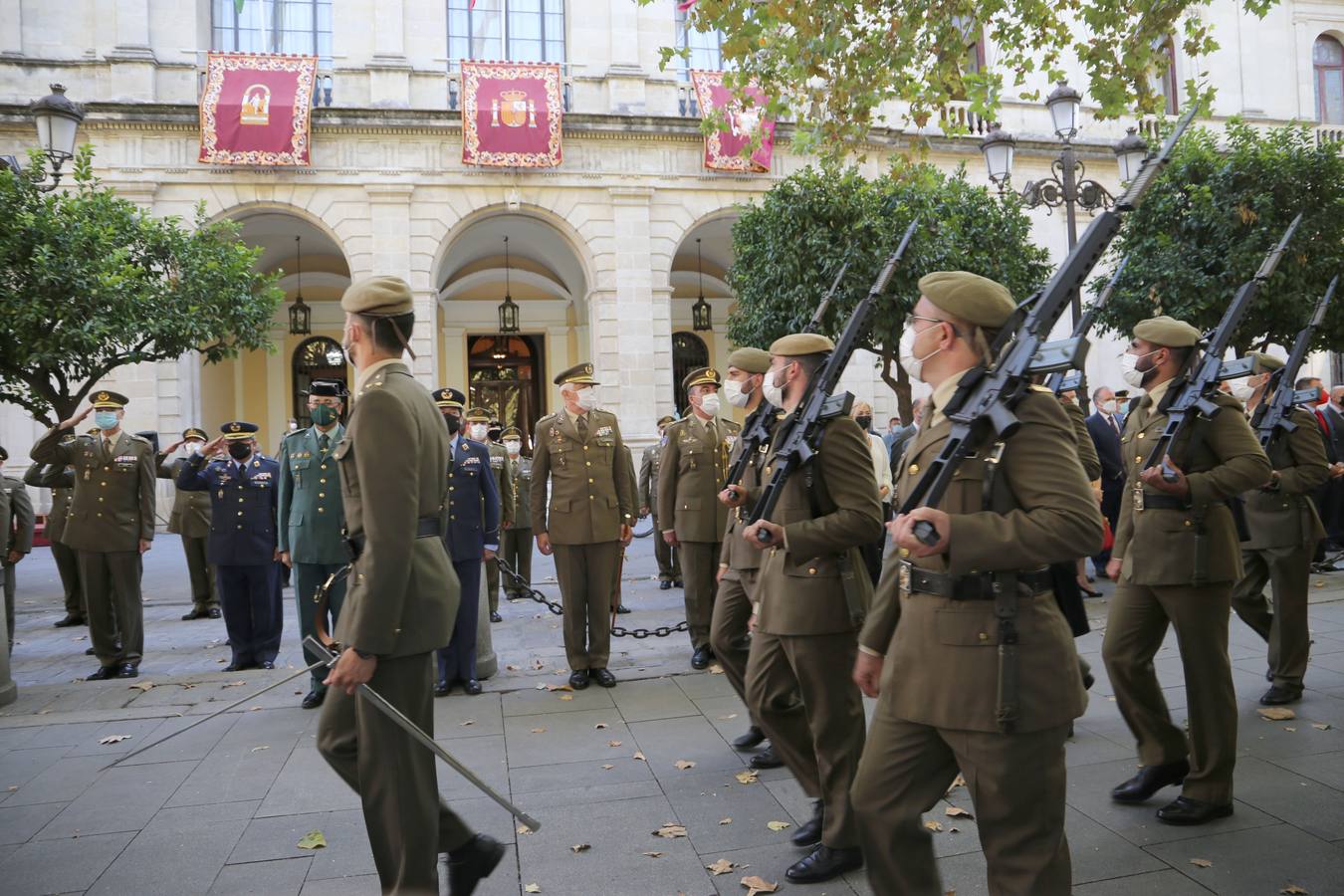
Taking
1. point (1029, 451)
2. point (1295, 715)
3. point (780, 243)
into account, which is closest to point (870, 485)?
point (1029, 451)

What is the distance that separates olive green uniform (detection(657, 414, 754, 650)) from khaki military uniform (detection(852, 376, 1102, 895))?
4737 mm

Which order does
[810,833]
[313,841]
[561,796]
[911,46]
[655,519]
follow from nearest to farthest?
[810,833] < [313,841] < [561,796] < [911,46] < [655,519]

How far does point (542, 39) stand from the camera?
20.3 metres

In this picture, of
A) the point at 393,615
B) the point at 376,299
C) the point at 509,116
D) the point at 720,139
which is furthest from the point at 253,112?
the point at 393,615

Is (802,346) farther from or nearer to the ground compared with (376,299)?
nearer to the ground

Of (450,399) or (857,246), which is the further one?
(857,246)

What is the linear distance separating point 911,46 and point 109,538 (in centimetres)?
737

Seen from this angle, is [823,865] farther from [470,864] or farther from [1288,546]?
[1288,546]

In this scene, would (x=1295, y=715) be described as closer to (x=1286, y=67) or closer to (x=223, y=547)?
(x=223, y=547)

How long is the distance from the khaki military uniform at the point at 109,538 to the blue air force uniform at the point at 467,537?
107 inches

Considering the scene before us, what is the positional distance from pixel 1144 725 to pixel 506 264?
2206cm

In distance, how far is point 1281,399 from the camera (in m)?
6.12

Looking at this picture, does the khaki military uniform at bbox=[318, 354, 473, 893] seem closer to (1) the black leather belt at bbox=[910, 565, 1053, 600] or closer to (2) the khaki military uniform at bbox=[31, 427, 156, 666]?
(1) the black leather belt at bbox=[910, 565, 1053, 600]

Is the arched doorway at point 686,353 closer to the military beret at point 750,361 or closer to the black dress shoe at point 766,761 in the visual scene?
the military beret at point 750,361
